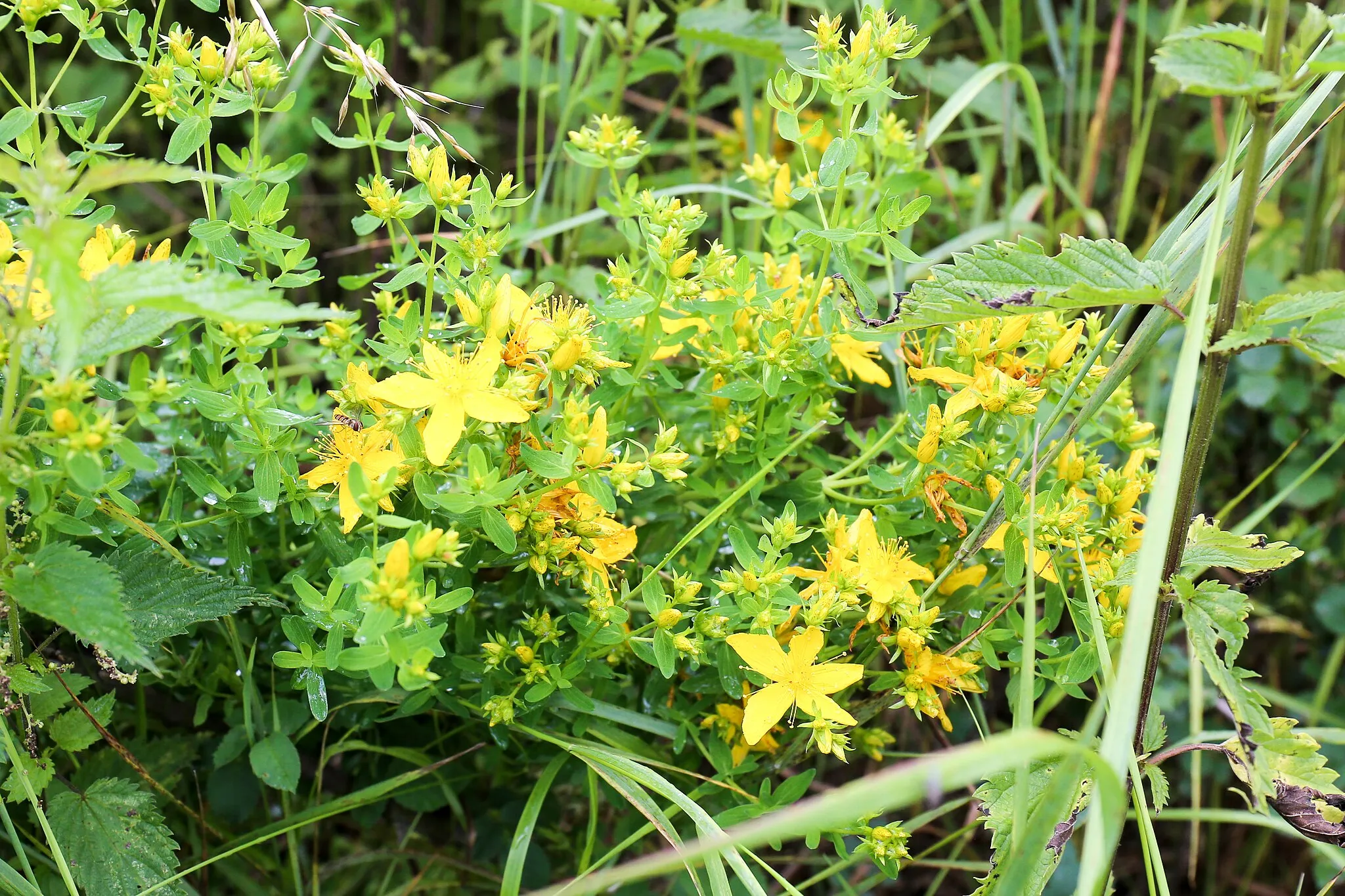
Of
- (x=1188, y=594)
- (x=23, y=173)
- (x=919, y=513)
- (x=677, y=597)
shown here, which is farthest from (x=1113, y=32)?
(x=23, y=173)

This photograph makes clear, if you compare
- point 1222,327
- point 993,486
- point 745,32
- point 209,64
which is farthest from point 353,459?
point 745,32

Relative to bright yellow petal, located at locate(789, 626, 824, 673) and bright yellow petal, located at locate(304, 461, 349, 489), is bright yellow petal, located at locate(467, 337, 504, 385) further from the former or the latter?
bright yellow petal, located at locate(789, 626, 824, 673)

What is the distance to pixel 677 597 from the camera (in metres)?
0.96

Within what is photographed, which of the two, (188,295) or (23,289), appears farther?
(23,289)

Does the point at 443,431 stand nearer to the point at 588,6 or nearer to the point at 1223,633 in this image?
the point at 1223,633

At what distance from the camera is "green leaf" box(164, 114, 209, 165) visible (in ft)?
3.05

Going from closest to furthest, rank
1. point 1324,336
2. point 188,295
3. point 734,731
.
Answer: point 188,295
point 1324,336
point 734,731

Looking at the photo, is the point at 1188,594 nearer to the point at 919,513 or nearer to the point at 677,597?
the point at 919,513

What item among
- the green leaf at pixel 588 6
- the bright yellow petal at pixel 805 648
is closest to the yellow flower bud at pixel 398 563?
the bright yellow petal at pixel 805 648

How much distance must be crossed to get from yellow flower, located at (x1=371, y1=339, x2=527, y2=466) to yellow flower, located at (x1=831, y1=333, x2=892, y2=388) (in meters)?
0.36

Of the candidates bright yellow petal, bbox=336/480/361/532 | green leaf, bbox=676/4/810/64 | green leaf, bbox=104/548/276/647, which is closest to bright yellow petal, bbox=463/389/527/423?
bright yellow petal, bbox=336/480/361/532

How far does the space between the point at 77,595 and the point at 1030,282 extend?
0.79 metres

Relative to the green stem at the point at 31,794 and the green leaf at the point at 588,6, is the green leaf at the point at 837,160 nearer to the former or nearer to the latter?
the green leaf at the point at 588,6

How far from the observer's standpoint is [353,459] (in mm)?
931
